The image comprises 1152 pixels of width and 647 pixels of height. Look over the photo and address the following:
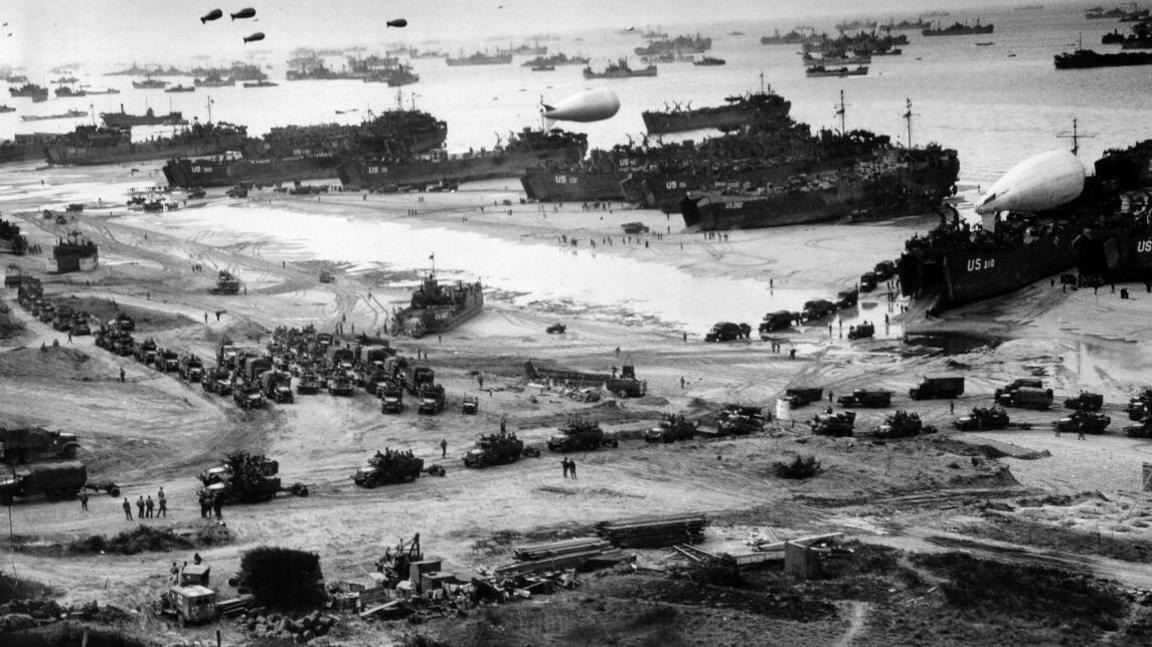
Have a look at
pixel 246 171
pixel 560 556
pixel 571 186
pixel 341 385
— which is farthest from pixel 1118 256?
pixel 246 171

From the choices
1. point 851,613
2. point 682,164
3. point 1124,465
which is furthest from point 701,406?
point 682,164

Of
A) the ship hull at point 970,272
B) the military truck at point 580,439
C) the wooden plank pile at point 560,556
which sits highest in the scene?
the ship hull at point 970,272

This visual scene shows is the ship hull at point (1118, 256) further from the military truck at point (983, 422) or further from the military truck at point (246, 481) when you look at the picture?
the military truck at point (246, 481)

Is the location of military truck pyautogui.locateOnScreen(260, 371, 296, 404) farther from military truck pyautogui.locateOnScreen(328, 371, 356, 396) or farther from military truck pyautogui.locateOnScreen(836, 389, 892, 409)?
military truck pyautogui.locateOnScreen(836, 389, 892, 409)

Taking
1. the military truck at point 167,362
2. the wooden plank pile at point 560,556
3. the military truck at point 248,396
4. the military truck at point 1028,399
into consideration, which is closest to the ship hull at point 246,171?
the military truck at point 167,362

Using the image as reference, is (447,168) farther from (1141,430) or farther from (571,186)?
(1141,430)

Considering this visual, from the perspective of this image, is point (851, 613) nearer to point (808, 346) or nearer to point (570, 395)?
point (570, 395)
